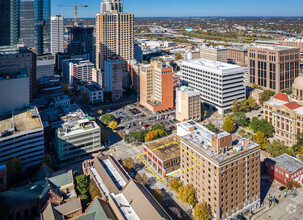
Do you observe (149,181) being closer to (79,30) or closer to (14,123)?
(14,123)

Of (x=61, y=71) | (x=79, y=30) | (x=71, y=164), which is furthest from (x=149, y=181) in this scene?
(x=79, y=30)

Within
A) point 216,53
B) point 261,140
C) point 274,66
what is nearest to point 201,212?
point 261,140

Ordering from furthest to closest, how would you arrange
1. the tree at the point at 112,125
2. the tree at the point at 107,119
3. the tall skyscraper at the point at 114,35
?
the tall skyscraper at the point at 114,35 → the tree at the point at 107,119 → the tree at the point at 112,125

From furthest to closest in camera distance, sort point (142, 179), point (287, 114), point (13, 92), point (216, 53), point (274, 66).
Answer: point (216, 53) < point (274, 66) < point (13, 92) < point (287, 114) < point (142, 179)

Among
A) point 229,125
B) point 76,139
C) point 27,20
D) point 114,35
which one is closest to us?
point 76,139

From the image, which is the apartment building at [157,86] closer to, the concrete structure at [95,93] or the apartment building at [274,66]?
the concrete structure at [95,93]

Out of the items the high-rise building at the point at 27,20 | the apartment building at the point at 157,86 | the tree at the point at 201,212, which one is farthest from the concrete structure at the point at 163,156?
the high-rise building at the point at 27,20

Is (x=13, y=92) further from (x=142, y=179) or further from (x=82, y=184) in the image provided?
(x=142, y=179)
